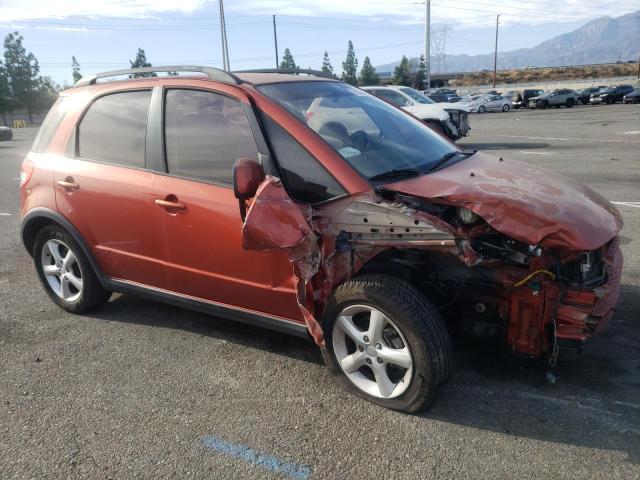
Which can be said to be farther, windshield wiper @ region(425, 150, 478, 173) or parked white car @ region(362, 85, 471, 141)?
parked white car @ region(362, 85, 471, 141)

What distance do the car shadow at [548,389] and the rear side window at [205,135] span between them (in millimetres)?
1253

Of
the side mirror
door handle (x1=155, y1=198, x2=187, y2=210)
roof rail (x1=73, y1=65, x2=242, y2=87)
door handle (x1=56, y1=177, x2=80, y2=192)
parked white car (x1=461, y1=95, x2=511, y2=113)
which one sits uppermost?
roof rail (x1=73, y1=65, x2=242, y2=87)

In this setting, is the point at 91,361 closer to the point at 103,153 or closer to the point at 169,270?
the point at 169,270

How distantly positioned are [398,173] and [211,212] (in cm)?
115

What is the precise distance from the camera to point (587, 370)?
334 centimetres

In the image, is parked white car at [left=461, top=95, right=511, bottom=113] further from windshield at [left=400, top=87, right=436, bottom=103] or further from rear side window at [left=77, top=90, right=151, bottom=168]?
rear side window at [left=77, top=90, right=151, bottom=168]

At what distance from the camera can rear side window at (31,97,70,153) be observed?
4.40 metres

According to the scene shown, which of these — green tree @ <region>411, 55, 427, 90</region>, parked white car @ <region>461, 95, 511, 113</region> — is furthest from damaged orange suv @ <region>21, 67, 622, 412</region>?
green tree @ <region>411, 55, 427, 90</region>

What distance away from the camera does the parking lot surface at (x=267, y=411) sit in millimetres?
2652

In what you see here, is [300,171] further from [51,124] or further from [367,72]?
[367,72]

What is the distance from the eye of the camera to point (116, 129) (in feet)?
13.2

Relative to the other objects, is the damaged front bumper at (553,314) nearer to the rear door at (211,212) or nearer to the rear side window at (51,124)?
the rear door at (211,212)

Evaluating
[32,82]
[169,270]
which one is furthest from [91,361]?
[32,82]

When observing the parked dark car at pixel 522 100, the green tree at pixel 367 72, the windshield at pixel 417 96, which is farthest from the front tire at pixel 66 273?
the green tree at pixel 367 72
